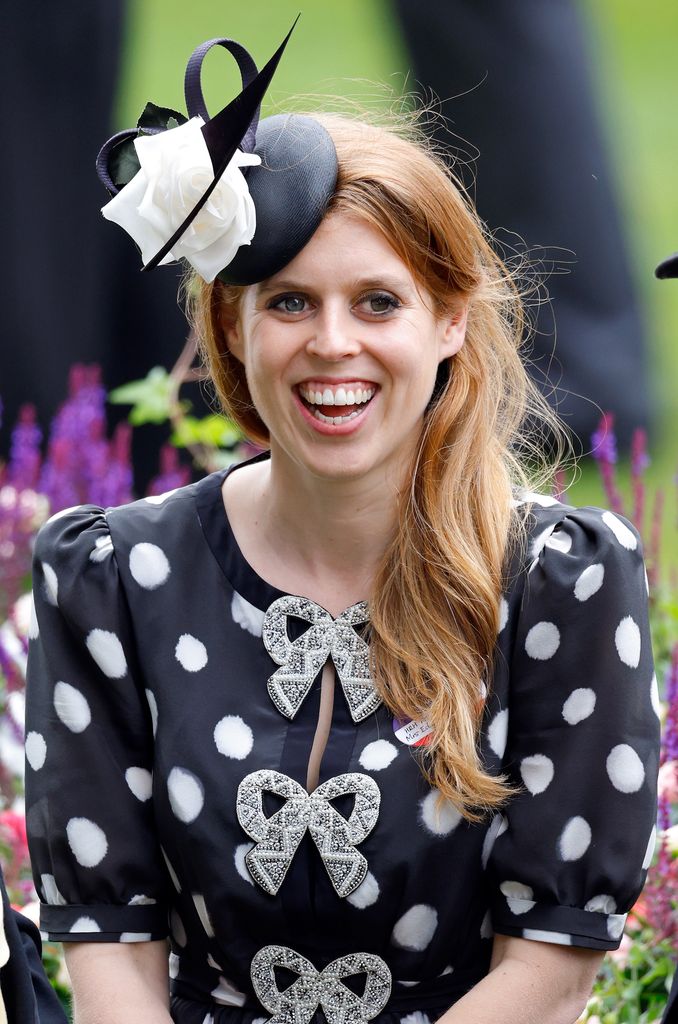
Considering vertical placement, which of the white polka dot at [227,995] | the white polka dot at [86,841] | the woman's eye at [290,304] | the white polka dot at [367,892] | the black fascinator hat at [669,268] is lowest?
the white polka dot at [227,995]

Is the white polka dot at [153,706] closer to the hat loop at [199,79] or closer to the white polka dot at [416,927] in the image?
Answer: the white polka dot at [416,927]

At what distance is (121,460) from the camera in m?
3.63

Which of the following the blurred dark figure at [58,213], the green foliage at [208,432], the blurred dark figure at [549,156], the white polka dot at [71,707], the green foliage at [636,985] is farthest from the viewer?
the blurred dark figure at [549,156]

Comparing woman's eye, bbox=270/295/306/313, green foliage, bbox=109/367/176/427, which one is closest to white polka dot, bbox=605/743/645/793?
woman's eye, bbox=270/295/306/313

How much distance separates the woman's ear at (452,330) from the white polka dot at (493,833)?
2.17 ft

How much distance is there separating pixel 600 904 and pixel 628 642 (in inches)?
14.0

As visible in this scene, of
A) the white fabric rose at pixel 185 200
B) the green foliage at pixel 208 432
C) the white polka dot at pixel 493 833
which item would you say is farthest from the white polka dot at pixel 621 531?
the green foliage at pixel 208 432

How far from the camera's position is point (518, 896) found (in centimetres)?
217

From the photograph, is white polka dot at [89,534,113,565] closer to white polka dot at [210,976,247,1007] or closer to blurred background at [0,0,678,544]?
white polka dot at [210,976,247,1007]

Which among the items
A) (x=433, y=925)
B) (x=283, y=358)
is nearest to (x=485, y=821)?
(x=433, y=925)

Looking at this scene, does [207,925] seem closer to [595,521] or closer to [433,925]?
[433,925]

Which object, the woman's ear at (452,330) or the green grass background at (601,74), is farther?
the green grass background at (601,74)

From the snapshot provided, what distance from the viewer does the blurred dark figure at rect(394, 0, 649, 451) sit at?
5691mm

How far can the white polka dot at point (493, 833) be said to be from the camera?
7.20 ft
